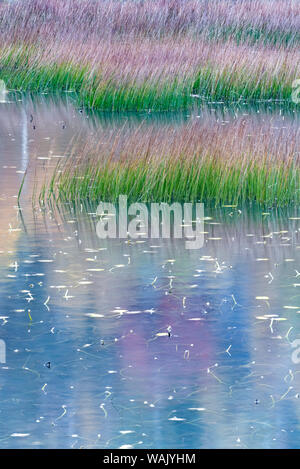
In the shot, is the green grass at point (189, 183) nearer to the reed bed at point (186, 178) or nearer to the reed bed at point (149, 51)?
the reed bed at point (186, 178)

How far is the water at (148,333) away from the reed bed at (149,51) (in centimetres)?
807

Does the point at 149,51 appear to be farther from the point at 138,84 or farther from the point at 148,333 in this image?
the point at 148,333

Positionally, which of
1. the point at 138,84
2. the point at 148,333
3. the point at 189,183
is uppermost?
the point at 148,333

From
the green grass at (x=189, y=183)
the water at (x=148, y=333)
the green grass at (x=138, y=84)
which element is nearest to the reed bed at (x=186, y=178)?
the green grass at (x=189, y=183)

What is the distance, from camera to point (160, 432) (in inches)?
246

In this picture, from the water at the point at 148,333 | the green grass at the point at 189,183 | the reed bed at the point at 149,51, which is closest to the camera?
the water at the point at 148,333

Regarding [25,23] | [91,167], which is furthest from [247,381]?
[25,23]

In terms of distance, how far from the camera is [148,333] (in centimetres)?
788

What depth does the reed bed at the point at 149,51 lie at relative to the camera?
65.9 feet

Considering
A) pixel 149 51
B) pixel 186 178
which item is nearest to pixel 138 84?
pixel 149 51

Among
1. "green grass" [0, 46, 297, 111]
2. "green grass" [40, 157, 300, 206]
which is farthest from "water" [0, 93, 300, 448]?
"green grass" [0, 46, 297, 111]

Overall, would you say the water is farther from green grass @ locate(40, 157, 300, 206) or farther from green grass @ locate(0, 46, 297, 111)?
green grass @ locate(0, 46, 297, 111)

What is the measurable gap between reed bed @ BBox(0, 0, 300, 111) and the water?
26.5 ft

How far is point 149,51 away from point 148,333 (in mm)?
14393
